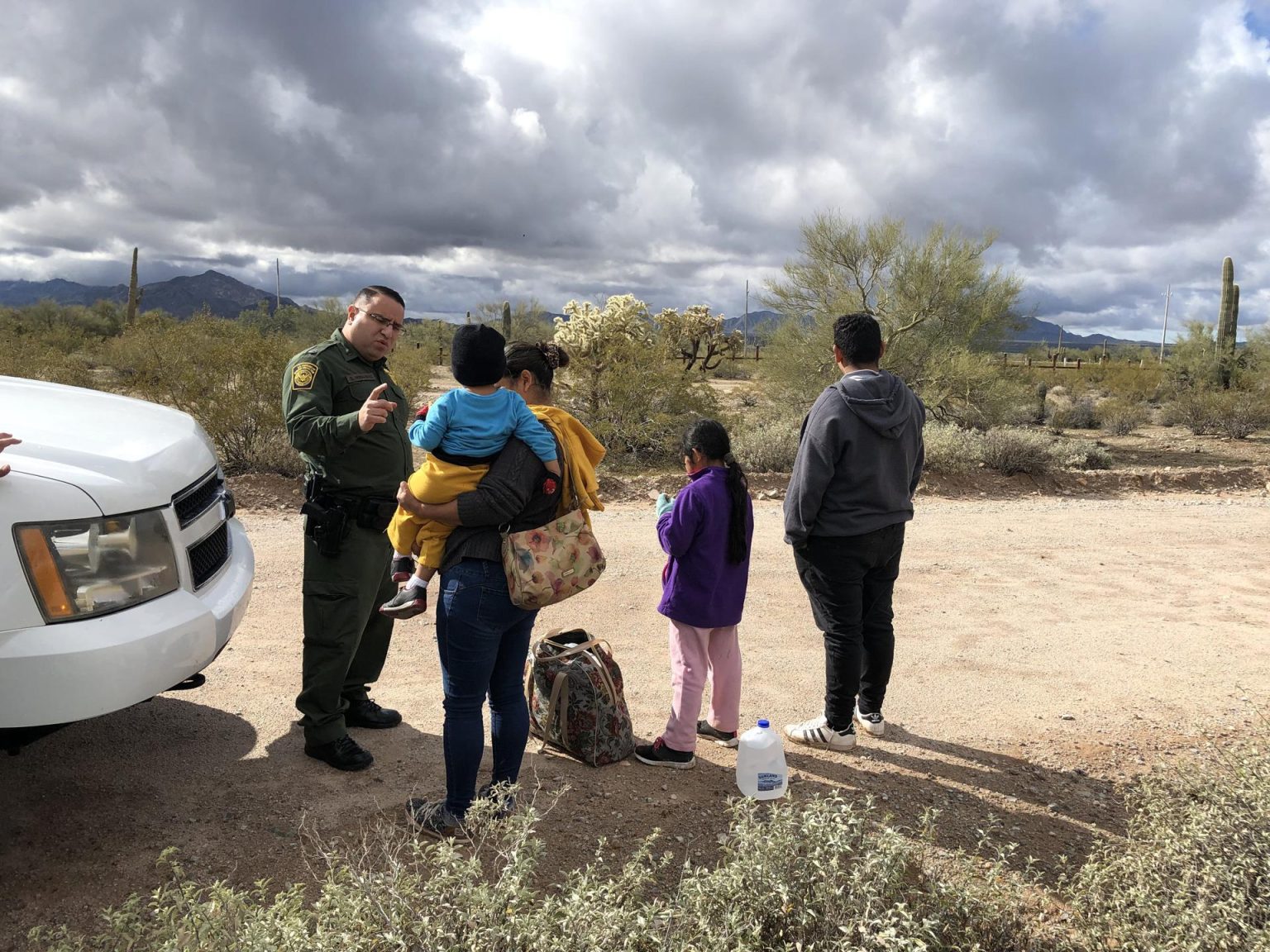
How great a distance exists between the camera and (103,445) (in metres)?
2.72

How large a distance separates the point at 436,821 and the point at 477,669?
0.62m

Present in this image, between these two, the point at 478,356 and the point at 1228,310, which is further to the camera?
the point at 1228,310

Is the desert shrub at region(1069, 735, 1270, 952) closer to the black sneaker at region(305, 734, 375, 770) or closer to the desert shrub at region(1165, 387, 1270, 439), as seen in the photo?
the black sneaker at region(305, 734, 375, 770)

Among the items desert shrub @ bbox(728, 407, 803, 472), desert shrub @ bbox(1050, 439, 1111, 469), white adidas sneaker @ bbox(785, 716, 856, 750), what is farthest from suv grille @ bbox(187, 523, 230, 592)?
desert shrub @ bbox(1050, 439, 1111, 469)

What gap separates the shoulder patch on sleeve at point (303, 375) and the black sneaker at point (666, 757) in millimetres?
2030

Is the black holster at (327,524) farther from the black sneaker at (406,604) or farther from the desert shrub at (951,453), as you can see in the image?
the desert shrub at (951,453)

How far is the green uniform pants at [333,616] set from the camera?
3.49 metres

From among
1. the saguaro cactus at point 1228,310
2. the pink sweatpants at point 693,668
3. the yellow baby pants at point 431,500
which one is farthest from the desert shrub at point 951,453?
the saguaro cactus at point 1228,310

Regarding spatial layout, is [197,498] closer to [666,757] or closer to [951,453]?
[666,757]

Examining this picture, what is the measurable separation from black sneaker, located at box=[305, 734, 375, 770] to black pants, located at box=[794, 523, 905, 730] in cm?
199

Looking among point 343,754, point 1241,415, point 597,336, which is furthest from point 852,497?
point 1241,415

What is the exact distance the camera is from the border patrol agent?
344 cm

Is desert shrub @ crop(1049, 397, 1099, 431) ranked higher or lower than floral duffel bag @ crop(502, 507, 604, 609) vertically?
higher

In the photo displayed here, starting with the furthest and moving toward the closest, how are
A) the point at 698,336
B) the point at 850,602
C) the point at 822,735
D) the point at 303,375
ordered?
the point at 698,336 < the point at 822,735 < the point at 850,602 < the point at 303,375
